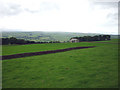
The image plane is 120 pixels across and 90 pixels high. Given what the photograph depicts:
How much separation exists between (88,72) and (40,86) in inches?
197

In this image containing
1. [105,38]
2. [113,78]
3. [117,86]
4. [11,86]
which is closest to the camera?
[117,86]

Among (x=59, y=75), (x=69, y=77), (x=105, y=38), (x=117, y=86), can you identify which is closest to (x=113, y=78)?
(x=117, y=86)

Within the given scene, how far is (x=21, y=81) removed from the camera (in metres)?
8.42

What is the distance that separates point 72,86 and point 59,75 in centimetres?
220

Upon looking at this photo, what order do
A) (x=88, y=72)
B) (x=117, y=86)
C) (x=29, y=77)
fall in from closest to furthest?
(x=117, y=86), (x=29, y=77), (x=88, y=72)

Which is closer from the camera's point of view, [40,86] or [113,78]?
[40,86]

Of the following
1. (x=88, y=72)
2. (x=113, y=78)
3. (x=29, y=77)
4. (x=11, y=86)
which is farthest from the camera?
(x=88, y=72)

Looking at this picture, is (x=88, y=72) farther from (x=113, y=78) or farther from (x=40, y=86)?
(x=40, y=86)

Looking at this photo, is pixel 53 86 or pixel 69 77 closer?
pixel 53 86

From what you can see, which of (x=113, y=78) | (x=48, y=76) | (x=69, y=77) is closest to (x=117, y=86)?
(x=113, y=78)

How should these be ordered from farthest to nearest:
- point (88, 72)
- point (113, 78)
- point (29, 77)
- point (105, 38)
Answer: point (105, 38) < point (88, 72) < point (29, 77) < point (113, 78)

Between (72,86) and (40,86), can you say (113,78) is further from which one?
(40,86)

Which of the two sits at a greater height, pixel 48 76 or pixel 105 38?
pixel 105 38

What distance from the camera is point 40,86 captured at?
7.54 m
